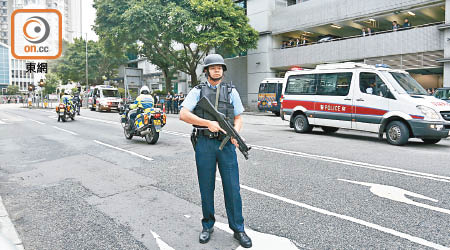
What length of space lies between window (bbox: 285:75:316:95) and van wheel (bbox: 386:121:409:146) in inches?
122

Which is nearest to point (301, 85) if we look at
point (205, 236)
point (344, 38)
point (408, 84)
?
point (408, 84)

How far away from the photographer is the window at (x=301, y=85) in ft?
40.4

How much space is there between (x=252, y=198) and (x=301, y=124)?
831 cm

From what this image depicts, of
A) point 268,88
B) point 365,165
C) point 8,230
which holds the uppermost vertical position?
point 268,88

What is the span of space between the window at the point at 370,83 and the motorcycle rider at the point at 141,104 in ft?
21.3

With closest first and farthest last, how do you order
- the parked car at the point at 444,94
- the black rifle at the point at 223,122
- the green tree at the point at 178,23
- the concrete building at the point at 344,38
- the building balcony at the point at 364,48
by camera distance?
the black rifle at the point at 223,122
the parked car at the point at 444,94
the building balcony at the point at 364,48
the concrete building at the point at 344,38
the green tree at the point at 178,23

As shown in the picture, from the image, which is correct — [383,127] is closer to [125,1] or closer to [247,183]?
[247,183]

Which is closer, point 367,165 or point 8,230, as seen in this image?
point 8,230

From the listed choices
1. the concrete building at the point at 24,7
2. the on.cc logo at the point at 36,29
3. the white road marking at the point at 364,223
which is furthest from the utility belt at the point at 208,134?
the concrete building at the point at 24,7

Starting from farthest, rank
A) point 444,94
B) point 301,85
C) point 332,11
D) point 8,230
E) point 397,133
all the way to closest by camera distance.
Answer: point 332,11, point 444,94, point 301,85, point 397,133, point 8,230

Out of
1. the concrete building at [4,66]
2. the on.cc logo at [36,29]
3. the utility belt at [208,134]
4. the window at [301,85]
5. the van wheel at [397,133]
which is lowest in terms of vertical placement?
the van wheel at [397,133]

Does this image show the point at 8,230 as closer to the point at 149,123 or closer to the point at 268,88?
the point at 149,123

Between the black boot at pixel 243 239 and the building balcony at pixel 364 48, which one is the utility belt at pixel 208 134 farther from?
the building balcony at pixel 364 48

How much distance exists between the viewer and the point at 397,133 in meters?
9.66
